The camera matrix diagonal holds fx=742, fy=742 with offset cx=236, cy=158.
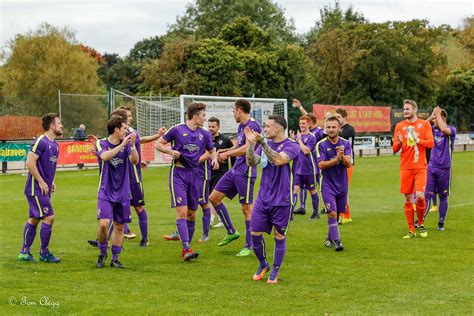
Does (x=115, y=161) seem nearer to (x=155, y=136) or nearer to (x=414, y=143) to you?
(x=155, y=136)

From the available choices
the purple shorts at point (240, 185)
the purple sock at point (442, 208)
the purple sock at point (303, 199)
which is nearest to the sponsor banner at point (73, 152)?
the purple sock at point (303, 199)

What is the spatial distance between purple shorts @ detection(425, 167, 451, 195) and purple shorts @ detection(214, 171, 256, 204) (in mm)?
4278

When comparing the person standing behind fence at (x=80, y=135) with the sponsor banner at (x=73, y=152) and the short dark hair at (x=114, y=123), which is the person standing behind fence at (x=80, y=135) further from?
the short dark hair at (x=114, y=123)

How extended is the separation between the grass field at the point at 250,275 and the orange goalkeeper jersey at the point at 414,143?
132 cm

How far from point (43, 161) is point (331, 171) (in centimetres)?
439

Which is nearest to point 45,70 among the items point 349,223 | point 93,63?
point 93,63

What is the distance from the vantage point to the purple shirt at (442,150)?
14227 millimetres

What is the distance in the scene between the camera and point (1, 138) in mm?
33750

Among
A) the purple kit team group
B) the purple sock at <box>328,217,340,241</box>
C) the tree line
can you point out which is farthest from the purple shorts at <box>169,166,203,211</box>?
the tree line

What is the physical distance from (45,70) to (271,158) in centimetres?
4640

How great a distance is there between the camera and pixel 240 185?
1180cm

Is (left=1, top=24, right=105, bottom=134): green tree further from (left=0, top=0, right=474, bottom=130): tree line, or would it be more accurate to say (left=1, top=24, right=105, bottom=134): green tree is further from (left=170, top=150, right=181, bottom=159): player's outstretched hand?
(left=170, top=150, right=181, bottom=159): player's outstretched hand

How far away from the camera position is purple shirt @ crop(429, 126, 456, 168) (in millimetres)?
14227

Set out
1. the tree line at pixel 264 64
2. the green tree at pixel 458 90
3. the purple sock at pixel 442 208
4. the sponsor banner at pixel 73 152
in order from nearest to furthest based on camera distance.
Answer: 1. the purple sock at pixel 442 208
2. the sponsor banner at pixel 73 152
3. the tree line at pixel 264 64
4. the green tree at pixel 458 90
